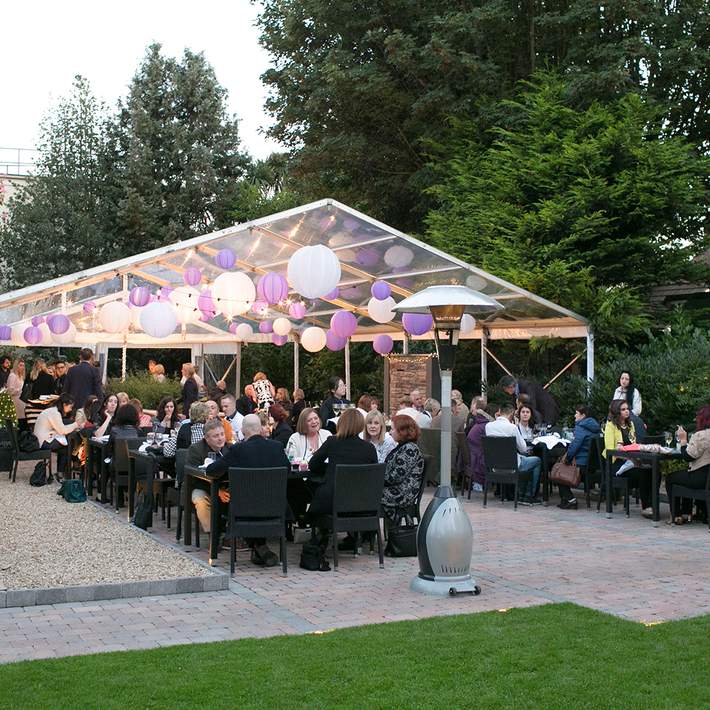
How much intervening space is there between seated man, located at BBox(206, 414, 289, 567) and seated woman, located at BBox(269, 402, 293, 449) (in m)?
2.52

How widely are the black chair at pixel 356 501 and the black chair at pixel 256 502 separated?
0.46 m

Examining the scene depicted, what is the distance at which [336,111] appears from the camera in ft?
74.0

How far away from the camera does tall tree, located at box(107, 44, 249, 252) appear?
98.8 ft

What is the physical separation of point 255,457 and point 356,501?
3.01 ft

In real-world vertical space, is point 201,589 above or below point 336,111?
below

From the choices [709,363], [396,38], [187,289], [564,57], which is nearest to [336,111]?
[396,38]

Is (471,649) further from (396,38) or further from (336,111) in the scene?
(336,111)

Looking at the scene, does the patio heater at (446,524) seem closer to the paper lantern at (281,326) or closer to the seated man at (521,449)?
the seated man at (521,449)

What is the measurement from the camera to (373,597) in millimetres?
6875

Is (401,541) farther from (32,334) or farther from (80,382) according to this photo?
(32,334)

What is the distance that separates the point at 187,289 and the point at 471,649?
13.3 m

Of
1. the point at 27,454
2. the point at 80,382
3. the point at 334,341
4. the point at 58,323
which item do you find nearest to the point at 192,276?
the point at 58,323

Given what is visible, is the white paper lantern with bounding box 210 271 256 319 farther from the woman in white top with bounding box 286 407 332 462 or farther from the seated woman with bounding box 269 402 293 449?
the woman in white top with bounding box 286 407 332 462

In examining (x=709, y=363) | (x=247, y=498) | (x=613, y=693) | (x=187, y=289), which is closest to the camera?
(x=613, y=693)
